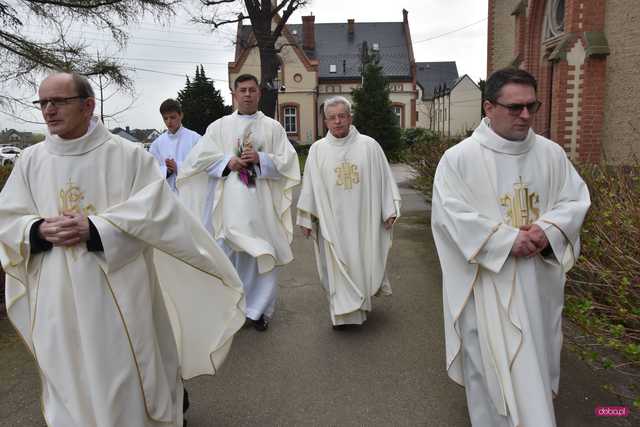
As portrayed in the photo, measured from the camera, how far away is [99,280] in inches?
103

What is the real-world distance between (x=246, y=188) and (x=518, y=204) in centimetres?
291

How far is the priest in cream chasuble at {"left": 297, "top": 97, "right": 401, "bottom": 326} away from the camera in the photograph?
16.6 ft

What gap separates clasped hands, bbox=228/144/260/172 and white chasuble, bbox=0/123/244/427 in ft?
7.31

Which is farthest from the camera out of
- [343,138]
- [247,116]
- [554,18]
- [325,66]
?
[325,66]

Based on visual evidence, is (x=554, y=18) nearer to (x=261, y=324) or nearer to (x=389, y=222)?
(x=389, y=222)

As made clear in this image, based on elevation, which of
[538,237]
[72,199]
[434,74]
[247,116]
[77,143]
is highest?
[434,74]

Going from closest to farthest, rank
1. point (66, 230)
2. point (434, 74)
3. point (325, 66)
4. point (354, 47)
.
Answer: point (66, 230), point (325, 66), point (354, 47), point (434, 74)

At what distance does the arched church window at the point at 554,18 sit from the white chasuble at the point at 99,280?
44.7ft

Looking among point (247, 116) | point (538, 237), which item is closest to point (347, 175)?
point (247, 116)

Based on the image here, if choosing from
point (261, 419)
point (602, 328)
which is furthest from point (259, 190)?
point (602, 328)

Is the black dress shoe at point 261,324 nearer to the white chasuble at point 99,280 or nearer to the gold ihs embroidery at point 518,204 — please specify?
the white chasuble at point 99,280

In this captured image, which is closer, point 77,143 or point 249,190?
point 77,143

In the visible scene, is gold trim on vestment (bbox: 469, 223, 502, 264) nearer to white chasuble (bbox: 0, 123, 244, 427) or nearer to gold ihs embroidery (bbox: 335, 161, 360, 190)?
white chasuble (bbox: 0, 123, 244, 427)

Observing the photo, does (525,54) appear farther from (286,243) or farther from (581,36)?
(286,243)
